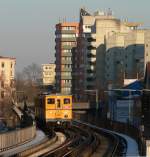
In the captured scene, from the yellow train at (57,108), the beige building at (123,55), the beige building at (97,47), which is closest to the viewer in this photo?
the yellow train at (57,108)

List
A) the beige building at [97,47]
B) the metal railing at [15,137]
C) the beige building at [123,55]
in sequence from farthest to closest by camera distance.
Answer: the beige building at [97,47] → the beige building at [123,55] → the metal railing at [15,137]

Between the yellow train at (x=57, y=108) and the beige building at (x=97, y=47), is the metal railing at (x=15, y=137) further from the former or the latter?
the beige building at (x=97, y=47)

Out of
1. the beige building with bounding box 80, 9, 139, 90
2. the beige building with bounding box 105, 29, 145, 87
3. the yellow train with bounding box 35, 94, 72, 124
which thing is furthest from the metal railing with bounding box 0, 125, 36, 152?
the beige building with bounding box 80, 9, 139, 90

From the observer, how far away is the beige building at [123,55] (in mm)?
148000

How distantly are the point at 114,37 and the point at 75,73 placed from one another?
30.7 m

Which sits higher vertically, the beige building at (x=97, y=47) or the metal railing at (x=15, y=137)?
the beige building at (x=97, y=47)

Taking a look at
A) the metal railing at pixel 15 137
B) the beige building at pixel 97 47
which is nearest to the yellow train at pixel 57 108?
the metal railing at pixel 15 137

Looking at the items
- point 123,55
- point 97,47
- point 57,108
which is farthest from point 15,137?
point 97,47

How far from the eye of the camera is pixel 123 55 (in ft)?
507

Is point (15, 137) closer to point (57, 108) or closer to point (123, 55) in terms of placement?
point (57, 108)

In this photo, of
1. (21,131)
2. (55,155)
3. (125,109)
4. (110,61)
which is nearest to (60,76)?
(110,61)

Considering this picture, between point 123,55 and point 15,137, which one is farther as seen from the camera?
point 123,55

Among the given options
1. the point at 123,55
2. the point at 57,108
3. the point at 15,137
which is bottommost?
the point at 15,137

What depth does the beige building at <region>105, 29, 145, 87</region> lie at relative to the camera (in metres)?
148
